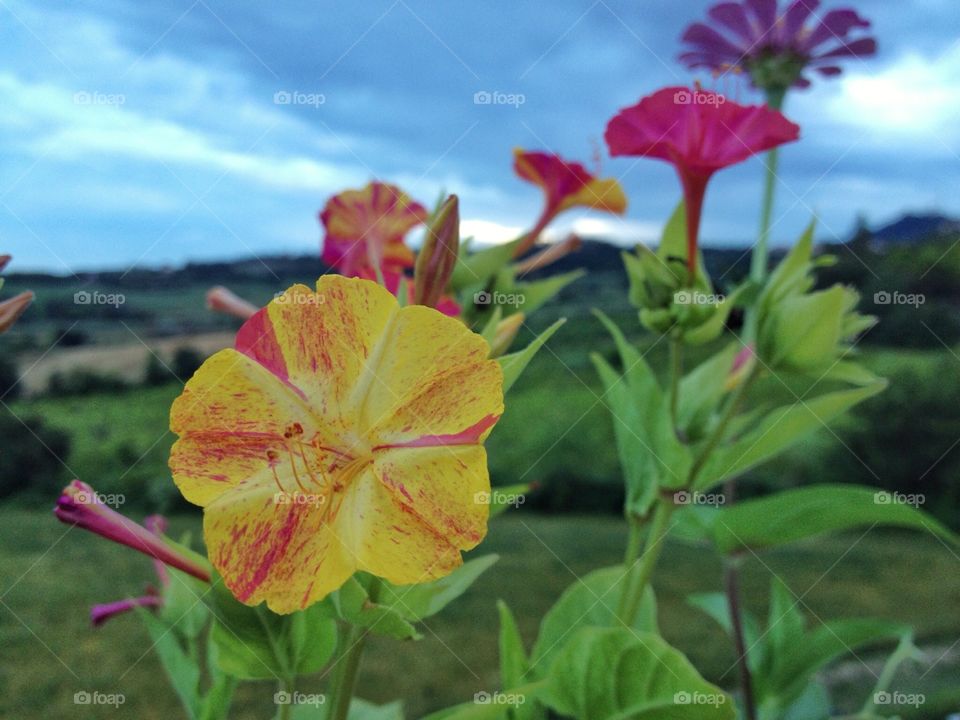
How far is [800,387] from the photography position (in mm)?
3029

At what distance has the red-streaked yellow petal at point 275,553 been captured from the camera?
301mm

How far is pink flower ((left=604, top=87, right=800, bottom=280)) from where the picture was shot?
425 millimetres

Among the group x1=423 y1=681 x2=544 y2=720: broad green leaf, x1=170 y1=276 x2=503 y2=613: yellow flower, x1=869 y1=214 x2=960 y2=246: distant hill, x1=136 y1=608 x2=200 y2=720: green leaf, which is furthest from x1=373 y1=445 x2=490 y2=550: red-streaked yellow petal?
x1=869 y1=214 x2=960 y2=246: distant hill

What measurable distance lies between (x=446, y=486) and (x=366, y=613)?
59 mm

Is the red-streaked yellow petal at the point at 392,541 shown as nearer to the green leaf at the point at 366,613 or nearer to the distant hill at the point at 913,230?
the green leaf at the point at 366,613

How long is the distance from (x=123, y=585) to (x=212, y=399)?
79.0 inches

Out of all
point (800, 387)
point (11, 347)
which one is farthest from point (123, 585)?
point (800, 387)

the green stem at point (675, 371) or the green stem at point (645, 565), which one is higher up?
the green stem at point (675, 371)

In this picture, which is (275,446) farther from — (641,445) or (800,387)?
(800,387)

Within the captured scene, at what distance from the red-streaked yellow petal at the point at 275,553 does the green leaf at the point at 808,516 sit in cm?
33

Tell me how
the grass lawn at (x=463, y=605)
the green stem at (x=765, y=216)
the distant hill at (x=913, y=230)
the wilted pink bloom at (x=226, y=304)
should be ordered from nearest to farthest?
the wilted pink bloom at (x=226, y=304) → the green stem at (x=765, y=216) → the grass lawn at (x=463, y=605) → the distant hill at (x=913, y=230)
